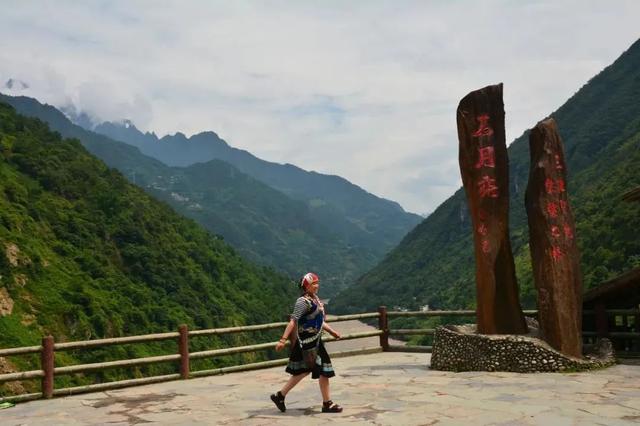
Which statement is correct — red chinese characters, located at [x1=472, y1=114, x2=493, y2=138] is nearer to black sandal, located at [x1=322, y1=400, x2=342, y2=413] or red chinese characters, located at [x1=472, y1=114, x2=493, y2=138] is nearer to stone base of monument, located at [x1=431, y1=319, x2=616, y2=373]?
stone base of monument, located at [x1=431, y1=319, x2=616, y2=373]

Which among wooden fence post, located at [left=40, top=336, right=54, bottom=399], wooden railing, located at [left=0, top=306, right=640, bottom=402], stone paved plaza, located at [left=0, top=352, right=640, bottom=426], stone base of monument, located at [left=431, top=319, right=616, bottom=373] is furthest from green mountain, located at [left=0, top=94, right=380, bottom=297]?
wooden fence post, located at [left=40, top=336, right=54, bottom=399]

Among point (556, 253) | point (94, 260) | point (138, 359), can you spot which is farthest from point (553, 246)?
point (94, 260)

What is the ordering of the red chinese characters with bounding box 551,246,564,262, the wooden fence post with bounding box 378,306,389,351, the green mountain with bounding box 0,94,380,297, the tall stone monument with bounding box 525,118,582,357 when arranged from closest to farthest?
1. the tall stone monument with bounding box 525,118,582,357
2. the red chinese characters with bounding box 551,246,564,262
3. the wooden fence post with bounding box 378,306,389,351
4. the green mountain with bounding box 0,94,380,297

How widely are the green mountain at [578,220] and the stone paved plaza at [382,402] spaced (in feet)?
85.4

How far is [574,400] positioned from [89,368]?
5862 millimetres

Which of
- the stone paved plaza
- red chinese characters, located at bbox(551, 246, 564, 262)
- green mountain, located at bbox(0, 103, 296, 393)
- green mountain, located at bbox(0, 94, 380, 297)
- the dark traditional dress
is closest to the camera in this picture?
the stone paved plaza

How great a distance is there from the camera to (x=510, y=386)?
7.16 m

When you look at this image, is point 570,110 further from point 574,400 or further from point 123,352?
point 574,400

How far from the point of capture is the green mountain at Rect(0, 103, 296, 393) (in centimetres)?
3350

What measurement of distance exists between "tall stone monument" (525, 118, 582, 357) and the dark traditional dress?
3745 mm

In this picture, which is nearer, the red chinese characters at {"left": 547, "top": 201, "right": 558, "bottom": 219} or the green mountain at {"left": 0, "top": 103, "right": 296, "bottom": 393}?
the red chinese characters at {"left": 547, "top": 201, "right": 558, "bottom": 219}

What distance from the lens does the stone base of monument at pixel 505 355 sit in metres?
8.06

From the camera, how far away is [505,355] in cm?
822

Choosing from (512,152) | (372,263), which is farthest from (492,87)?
(372,263)
